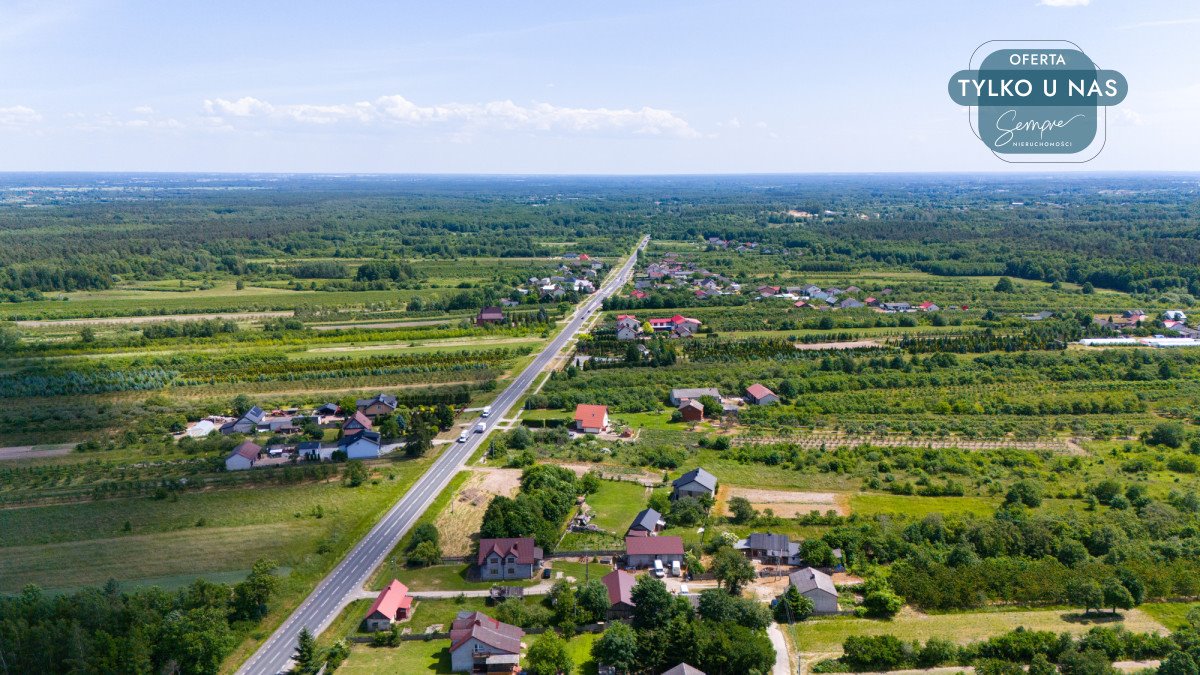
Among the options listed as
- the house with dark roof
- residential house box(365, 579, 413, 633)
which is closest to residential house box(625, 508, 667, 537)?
the house with dark roof

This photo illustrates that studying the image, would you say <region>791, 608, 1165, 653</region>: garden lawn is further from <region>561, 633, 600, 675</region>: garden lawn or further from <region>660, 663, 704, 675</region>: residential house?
<region>561, 633, 600, 675</region>: garden lawn

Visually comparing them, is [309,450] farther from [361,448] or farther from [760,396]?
[760,396]

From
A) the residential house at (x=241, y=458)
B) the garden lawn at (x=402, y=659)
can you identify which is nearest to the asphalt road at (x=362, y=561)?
the garden lawn at (x=402, y=659)

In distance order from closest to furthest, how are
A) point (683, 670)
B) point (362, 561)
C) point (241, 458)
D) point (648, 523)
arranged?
point (683, 670), point (362, 561), point (648, 523), point (241, 458)

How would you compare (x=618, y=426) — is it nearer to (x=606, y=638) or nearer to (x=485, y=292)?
(x=606, y=638)

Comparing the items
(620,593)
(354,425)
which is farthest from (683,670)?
(354,425)

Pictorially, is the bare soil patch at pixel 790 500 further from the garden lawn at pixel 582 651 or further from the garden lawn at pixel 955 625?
the garden lawn at pixel 582 651
